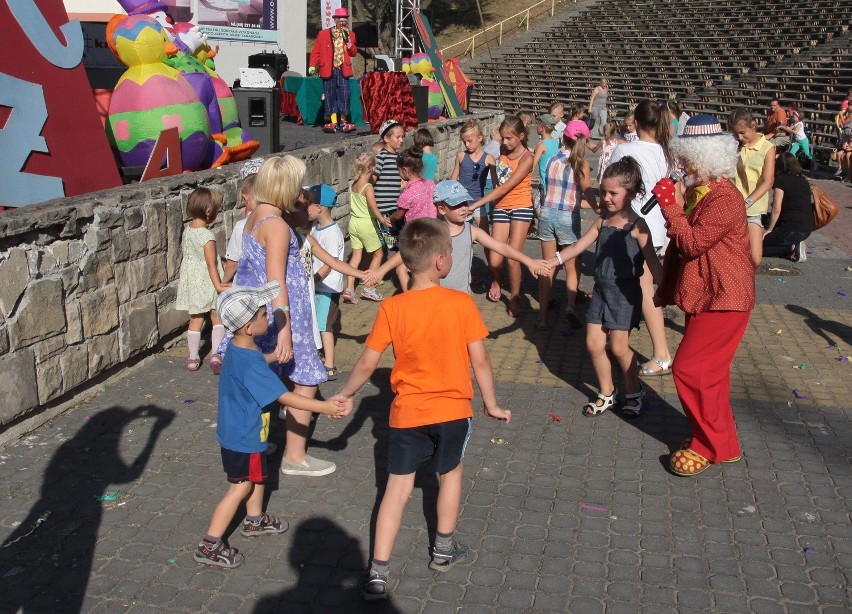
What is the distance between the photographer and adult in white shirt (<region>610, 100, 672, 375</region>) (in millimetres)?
6789

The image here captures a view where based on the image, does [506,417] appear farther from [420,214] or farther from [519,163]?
[519,163]

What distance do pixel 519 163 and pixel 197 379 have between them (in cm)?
357

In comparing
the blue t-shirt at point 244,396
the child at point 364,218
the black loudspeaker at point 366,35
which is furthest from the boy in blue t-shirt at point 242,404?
the black loudspeaker at point 366,35

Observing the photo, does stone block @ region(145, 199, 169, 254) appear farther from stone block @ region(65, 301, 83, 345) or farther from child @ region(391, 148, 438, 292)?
child @ region(391, 148, 438, 292)

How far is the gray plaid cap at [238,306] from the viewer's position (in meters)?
3.81

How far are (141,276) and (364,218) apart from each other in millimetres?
2875

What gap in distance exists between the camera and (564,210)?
797cm

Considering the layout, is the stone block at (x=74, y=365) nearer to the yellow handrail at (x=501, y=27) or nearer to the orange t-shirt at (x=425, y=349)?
the orange t-shirt at (x=425, y=349)

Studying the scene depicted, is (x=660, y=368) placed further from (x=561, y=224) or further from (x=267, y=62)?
(x=267, y=62)

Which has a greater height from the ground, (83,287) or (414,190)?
(414,190)

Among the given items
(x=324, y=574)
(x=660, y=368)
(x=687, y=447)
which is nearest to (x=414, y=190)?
(x=660, y=368)

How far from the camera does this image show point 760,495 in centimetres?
489

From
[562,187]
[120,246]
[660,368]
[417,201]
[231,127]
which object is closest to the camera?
[120,246]

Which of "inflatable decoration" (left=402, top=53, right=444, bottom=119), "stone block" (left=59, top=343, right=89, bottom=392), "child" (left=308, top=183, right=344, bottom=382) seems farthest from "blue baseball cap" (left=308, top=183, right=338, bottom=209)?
"inflatable decoration" (left=402, top=53, right=444, bottom=119)
